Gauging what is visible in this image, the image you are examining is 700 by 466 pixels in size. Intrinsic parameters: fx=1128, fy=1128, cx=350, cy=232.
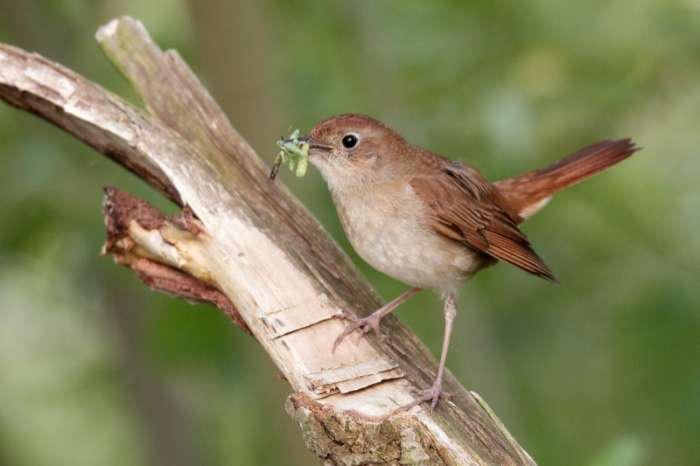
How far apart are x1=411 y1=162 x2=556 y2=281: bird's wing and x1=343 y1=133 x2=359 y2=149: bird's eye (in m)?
0.31

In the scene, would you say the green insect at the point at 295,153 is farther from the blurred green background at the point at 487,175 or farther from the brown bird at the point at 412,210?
the blurred green background at the point at 487,175

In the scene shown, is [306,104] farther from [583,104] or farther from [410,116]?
[583,104]

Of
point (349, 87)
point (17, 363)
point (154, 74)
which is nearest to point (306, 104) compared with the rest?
point (349, 87)

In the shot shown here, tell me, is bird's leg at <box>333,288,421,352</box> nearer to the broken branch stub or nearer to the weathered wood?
the weathered wood

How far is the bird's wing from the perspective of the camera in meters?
4.89

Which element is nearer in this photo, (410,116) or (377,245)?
(377,245)

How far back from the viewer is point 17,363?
796 centimetres

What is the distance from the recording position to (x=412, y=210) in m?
4.86

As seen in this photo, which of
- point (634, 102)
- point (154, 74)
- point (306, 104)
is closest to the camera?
point (154, 74)

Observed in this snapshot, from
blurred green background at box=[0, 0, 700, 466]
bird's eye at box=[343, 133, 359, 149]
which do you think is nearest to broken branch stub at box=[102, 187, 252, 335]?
bird's eye at box=[343, 133, 359, 149]

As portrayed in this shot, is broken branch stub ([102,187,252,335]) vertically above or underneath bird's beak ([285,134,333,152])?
underneath

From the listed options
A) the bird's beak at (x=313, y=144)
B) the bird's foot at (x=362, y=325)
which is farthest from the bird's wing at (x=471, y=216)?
the bird's foot at (x=362, y=325)

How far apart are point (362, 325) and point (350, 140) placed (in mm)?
1272

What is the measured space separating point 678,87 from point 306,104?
78.9 inches
